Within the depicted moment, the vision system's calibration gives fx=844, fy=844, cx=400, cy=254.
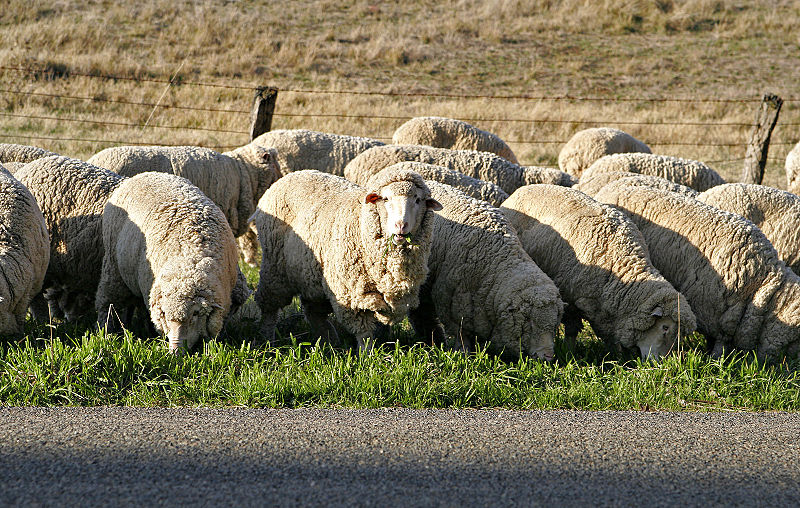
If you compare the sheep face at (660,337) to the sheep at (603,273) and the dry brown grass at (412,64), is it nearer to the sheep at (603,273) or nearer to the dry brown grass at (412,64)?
the sheep at (603,273)

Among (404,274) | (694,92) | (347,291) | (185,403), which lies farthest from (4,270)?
(694,92)

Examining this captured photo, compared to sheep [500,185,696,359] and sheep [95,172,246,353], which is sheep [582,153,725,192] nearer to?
sheep [500,185,696,359]

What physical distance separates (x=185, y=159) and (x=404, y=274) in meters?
4.40

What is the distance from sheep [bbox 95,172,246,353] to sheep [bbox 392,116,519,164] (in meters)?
5.31

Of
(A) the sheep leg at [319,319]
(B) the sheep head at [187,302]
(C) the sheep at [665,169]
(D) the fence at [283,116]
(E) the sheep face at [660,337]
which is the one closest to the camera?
(B) the sheep head at [187,302]

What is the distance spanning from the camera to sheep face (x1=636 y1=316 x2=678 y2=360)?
6039 mm

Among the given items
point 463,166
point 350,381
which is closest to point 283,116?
point 463,166

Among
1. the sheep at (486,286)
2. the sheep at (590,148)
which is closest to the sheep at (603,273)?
the sheep at (486,286)

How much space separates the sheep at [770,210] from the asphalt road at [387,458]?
3.57 metres

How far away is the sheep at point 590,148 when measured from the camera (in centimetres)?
1267

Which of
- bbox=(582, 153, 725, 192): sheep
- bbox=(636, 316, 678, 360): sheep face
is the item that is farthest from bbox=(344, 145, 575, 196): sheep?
bbox=(636, 316, 678, 360): sheep face

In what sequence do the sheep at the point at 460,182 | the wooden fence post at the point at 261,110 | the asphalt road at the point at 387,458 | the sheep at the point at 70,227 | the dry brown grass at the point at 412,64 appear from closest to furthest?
the asphalt road at the point at 387,458
the sheep at the point at 70,227
the sheep at the point at 460,182
the wooden fence post at the point at 261,110
the dry brown grass at the point at 412,64

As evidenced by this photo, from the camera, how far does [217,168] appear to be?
30.7ft

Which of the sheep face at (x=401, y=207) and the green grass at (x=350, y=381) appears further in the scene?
the sheep face at (x=401, y=207)
